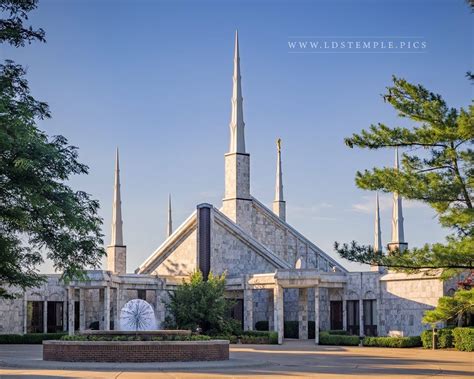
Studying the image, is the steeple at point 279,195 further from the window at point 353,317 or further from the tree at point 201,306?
the tree at point 201,306

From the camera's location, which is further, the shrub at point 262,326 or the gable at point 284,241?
the gable at point 284,241

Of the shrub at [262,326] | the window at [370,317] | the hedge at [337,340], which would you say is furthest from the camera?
the shrub at [262,326]

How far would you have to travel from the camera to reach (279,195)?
61.4 meters

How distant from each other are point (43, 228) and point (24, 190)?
70.1 inches

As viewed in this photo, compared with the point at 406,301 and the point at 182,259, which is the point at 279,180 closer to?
the point at 182,259

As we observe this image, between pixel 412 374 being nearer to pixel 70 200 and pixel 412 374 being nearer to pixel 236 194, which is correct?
pixel 70 200

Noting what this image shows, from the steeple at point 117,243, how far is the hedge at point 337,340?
16.7 metres

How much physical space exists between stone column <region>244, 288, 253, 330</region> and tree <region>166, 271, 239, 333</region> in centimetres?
236

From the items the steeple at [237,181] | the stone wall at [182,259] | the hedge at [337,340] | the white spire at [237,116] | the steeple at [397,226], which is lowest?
the hedge at [337,340]

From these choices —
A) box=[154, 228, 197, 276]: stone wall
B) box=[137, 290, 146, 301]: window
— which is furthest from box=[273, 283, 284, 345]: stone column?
box=[137, 290, 146, 301]: window

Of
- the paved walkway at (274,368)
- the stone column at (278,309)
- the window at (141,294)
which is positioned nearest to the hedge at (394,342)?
the stone column at (278,309)

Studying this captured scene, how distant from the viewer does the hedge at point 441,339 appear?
37.3m

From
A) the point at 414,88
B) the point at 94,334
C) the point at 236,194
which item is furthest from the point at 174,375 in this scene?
the point at 236,194

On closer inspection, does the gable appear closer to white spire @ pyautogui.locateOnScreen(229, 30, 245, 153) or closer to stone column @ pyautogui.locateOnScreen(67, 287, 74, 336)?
white spire @ pyautogui.locateOnScreen(229, 30, 245, 153)
